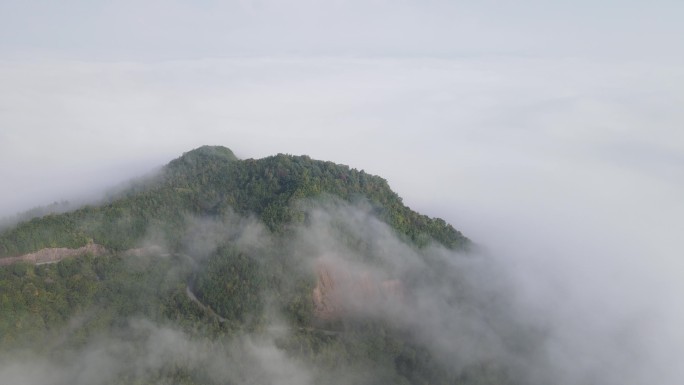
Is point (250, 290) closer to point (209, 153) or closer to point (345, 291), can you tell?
point (345, 291)

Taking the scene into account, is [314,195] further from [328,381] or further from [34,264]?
[34,264]

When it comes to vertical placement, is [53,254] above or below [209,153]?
below

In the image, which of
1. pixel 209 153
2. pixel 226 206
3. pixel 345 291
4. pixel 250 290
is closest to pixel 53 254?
pixel 226 206

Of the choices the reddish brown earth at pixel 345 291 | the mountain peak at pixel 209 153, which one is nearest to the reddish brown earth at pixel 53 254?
the reddish brown earth at pixel 345 291

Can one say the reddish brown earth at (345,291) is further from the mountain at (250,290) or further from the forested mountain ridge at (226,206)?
the forested mountain ridge at (226,206)

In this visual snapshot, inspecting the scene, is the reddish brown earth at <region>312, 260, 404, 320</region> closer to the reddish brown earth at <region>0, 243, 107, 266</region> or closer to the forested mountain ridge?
the forested mountain ridge

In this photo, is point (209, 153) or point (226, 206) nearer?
point (226, 206)
